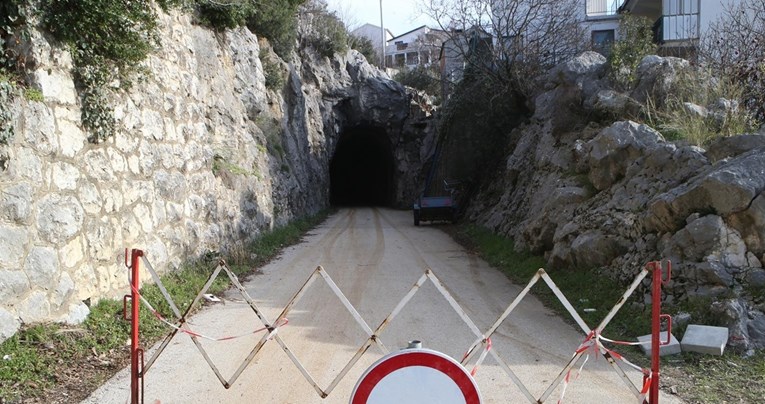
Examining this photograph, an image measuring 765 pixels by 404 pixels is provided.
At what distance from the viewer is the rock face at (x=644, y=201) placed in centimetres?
752

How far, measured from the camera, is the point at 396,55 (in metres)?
78.1

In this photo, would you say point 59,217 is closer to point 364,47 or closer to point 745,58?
point 745,58

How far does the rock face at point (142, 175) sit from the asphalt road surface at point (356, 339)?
4.39 feet

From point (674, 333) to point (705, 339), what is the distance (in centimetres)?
53

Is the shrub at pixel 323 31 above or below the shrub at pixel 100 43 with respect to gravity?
above

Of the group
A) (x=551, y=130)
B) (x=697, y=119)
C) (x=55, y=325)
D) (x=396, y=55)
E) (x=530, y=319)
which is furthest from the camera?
(x=396, y=55)

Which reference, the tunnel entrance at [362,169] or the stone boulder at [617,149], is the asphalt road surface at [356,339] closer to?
the stone boulder at [617,149]

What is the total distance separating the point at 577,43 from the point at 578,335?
16149mm

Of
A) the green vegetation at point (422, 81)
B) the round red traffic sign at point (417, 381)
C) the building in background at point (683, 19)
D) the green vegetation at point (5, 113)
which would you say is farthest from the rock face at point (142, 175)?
the green vegetation at point (422, 81)

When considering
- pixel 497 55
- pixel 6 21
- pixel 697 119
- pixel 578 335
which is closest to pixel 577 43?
pixel 497 55

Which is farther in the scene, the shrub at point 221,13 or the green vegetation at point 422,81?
the green vegetation at point 422,81

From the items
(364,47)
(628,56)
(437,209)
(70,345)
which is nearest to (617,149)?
(628,56)

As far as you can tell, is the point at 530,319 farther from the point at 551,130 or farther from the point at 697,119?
the point at 551,130

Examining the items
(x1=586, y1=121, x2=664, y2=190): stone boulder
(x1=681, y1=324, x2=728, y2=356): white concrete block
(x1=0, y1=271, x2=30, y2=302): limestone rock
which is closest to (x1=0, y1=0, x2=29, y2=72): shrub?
(x1=0, y1=271, x2=30, y2=302): limestone rock
